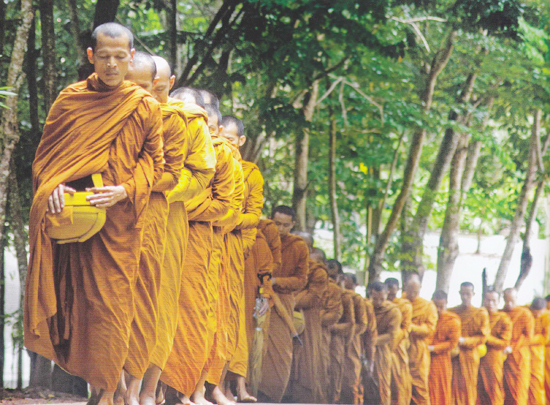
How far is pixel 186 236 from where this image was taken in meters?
4.08

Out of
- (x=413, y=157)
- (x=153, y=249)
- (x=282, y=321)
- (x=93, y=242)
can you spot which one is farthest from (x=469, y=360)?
(x=93, y=242)

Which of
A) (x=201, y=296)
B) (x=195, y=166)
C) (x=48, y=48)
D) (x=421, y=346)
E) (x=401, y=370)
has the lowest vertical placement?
(x=401, y=370)

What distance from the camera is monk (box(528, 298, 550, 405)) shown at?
20.8 ft

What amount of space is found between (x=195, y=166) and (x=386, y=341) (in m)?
2.91

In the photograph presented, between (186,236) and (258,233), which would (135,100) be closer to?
(186,236)

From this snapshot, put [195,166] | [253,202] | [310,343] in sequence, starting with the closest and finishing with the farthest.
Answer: [195,166] < [253,202] < [310,343]

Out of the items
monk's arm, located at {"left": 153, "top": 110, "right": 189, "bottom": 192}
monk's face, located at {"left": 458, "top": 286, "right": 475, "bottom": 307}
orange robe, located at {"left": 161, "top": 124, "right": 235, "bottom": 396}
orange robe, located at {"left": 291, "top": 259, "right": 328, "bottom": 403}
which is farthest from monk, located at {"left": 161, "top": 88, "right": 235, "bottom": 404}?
monk's face, located at {"left": 458, "top": 286, "right": 475, "bottom": 307}

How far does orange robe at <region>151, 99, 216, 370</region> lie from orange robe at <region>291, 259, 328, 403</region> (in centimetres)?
217

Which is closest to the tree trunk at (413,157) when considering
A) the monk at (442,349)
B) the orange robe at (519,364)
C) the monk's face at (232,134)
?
the monk at (442,349)

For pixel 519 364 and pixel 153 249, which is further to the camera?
pixel 519 364

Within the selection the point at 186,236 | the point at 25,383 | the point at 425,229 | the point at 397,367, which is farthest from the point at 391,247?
the point at 25,383

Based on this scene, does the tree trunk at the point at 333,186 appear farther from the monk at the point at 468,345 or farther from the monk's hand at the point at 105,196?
the monk's hand at the point at 105,196

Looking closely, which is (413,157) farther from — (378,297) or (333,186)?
(378,297)

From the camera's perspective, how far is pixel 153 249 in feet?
12.1
